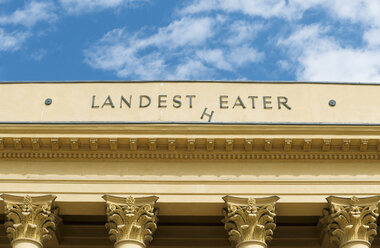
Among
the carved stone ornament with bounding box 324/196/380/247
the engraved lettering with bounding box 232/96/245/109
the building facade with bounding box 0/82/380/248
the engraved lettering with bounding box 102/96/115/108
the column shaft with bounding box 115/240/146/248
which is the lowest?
the column shaft with bounding box 115/240/146/248

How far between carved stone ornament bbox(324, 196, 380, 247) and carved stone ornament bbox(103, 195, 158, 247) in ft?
22.1

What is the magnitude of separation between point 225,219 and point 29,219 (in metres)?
7.40

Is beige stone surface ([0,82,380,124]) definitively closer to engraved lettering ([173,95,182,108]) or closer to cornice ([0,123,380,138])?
engraved lettering ([173,95,182,108])

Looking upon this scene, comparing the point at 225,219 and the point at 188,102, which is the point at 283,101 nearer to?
the point at 188,102

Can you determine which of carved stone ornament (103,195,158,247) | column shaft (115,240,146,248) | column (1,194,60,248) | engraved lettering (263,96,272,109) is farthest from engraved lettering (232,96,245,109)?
column (1,194,60,248)

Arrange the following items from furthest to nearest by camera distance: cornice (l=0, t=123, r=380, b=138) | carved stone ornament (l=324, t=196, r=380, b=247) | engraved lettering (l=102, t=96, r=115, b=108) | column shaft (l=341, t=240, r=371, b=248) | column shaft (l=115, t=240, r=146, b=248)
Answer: engraved lettering (l=102, t=96, r=115, b=108), cornice (l=0, t=123, r=380, b=138), carved stone ornament (l=324, t=196, r=380, b=247), column shaft (l=115, t=240, r=146, b=248), column shaft (l=341, t=240, r=371, b=248)

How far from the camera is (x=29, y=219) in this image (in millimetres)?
25078

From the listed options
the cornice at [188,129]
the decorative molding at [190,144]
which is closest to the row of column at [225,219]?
the decorative molding at [190,144]

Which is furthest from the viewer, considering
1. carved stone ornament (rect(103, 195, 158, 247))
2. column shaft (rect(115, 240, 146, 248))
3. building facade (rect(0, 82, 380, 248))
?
building facade (rect(0, 82, 380, 248))

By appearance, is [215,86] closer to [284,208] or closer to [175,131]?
[175,131]

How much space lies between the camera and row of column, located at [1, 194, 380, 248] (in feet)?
81.6

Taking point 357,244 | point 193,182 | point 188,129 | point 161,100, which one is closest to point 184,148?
point 188,129

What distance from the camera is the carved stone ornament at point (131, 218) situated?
25.0 metres

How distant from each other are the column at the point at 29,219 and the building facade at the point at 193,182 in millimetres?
38
